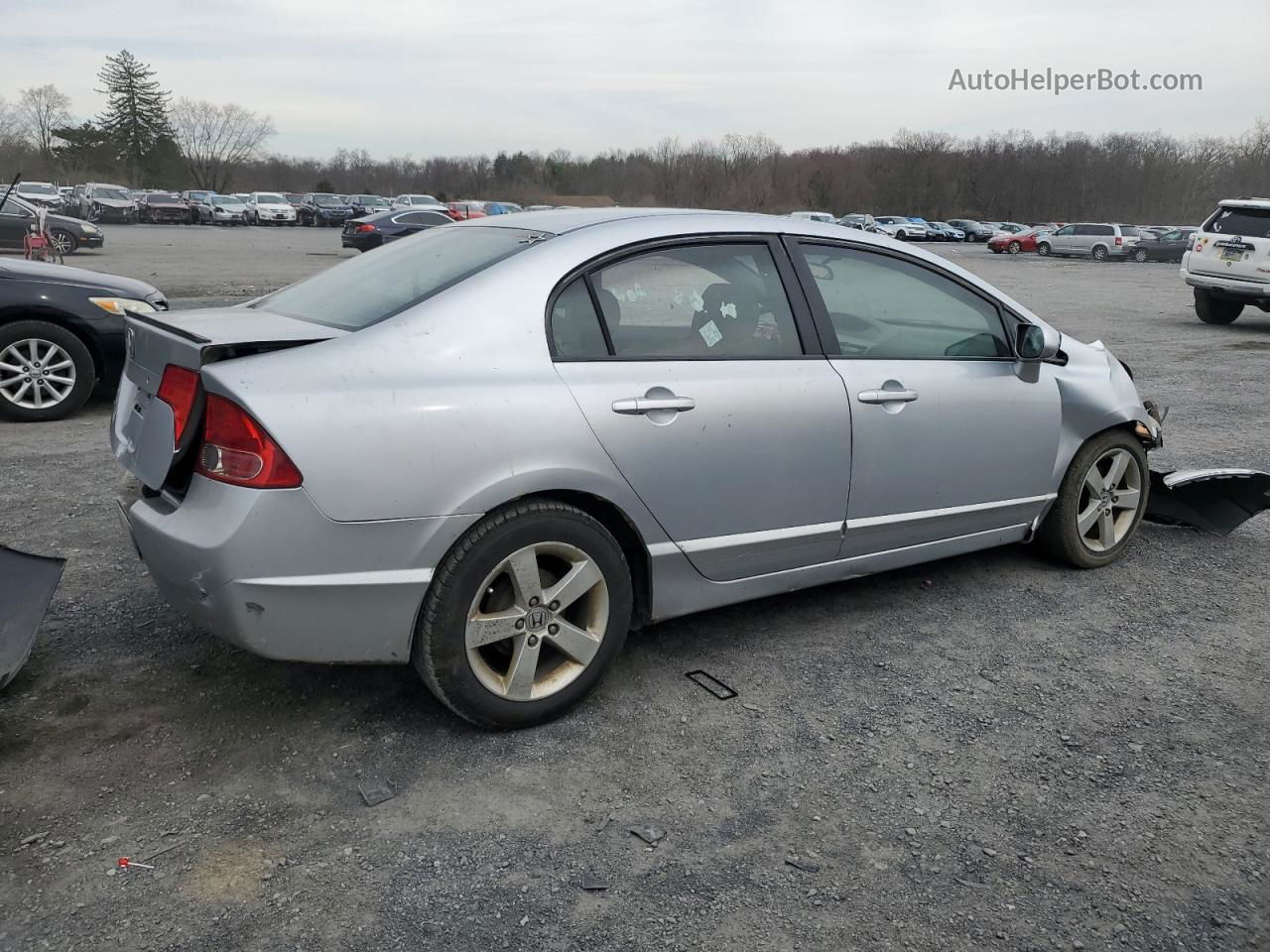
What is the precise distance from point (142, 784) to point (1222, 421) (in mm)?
8561

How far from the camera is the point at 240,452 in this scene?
2756mm

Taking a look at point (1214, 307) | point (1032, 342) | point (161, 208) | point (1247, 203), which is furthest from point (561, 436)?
point (161, 208)

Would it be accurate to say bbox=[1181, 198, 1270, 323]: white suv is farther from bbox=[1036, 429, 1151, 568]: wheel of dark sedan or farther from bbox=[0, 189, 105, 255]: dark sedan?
bbox=[0, 189, 105, 255]: dark sedan

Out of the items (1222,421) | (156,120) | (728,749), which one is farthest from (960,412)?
(156,120)

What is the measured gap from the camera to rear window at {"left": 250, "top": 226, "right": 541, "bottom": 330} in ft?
10.6

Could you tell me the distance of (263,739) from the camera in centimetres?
310

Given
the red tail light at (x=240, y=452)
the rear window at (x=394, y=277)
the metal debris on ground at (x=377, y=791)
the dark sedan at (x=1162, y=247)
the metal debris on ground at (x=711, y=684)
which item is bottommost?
the metal debris on ground at (x=377, y=791)

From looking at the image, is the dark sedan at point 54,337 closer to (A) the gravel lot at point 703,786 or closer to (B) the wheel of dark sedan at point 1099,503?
(A) the gravel lot at point 703,786

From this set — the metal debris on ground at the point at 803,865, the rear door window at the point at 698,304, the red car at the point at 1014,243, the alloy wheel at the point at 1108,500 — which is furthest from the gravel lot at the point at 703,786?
the red car at the point at 1014,243

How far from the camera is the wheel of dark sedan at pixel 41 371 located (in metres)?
7.00

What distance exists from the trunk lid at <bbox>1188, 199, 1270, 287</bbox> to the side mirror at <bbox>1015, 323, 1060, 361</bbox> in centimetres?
1313

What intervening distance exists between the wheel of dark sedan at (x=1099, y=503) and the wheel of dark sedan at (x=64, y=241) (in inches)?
990

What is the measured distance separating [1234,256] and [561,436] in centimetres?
1551

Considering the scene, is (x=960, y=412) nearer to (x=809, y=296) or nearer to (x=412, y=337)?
(x=809, y=296)
